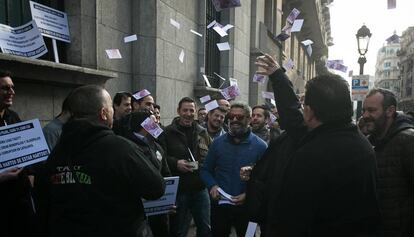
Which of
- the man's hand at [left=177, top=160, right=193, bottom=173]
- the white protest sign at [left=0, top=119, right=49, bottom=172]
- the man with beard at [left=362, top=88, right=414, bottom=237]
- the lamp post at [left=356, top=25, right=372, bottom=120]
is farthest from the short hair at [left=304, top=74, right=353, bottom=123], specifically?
the lamp post at [left=356, top=25, right=372, bottom=120]

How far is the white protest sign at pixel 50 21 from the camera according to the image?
395cm

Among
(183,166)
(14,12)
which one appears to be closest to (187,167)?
(183,166)

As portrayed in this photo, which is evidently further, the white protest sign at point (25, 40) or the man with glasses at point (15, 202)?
the white protest sign at point (25, 40)

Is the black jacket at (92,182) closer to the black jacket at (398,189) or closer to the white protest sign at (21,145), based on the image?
the white protest sign at (21,145)

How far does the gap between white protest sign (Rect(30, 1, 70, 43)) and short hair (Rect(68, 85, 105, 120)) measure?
7.80 feet

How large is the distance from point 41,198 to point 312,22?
86.7 feet

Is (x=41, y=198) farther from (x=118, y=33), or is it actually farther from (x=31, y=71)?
(x=118, y=33)

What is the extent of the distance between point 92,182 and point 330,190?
1.31 meters

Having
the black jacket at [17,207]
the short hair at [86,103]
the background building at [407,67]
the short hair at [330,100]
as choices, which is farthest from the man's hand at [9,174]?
the background building at [407,67]

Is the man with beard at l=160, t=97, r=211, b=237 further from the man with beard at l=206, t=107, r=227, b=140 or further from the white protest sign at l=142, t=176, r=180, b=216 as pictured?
the white protest sign at l=142, t=176, r=180, b=216

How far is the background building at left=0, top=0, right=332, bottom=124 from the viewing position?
413cm

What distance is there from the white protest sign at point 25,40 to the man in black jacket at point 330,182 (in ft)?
10.4

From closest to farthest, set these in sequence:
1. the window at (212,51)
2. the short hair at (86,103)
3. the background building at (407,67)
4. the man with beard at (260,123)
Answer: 1. the short hair at (86,103)
2. the man with beard at (260,123)
3. the window at (212,51)
4. the background building at (407,67)

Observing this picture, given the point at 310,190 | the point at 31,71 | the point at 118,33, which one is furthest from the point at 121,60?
the point at 310,190
